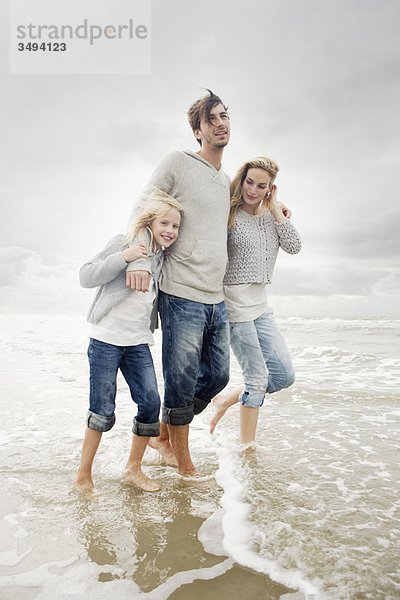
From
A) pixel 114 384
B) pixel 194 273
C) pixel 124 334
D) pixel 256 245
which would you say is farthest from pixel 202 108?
pixel 114 384

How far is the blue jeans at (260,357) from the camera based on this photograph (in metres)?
3.82

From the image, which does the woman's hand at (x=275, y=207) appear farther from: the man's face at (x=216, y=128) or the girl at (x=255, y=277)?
the man's face at (x=216, y=128)

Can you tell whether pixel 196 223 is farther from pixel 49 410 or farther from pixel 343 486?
pixel 49 410

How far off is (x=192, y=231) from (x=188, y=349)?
81 cm

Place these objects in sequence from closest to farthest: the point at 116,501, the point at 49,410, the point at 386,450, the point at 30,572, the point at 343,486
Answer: the point at 30,572 → the point at 116,501 → the point at 343,486 → the point at 386,450 → the point at 49,410

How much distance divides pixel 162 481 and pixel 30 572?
4.06 feet

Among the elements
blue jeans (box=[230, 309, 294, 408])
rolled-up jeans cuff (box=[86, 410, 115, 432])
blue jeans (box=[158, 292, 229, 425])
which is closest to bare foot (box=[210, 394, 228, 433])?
blue jeans (box=[230, 309, 294, 408])

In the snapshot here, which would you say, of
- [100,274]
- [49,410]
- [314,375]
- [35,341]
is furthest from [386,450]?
[35,341]

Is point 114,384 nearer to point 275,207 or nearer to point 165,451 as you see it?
point 165,451

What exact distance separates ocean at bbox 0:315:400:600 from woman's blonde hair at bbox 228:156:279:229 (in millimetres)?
1918

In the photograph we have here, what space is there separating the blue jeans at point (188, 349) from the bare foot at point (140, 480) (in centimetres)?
41

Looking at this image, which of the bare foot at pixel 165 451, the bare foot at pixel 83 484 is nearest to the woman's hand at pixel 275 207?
the bare foot at pixel 165 451

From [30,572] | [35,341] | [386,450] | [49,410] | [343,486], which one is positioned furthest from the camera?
[35,341]

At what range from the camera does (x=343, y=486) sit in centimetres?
324
